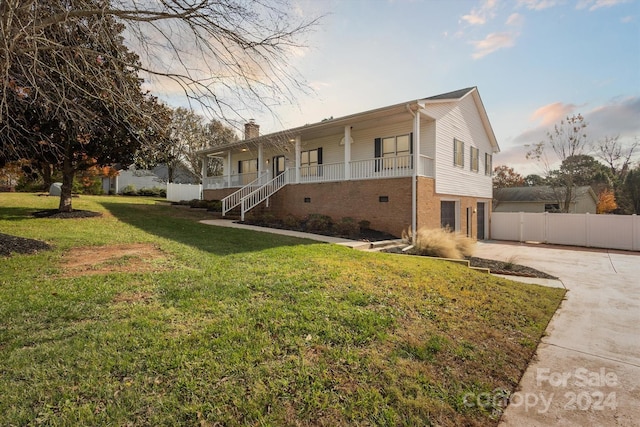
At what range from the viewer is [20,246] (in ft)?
23.0

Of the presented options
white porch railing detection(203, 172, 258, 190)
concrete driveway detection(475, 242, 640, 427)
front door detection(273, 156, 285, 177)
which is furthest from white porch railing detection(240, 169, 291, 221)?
concrete driveway detection(475, 242, 640, 427)

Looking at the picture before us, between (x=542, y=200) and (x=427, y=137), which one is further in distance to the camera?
(x=542, y=200)

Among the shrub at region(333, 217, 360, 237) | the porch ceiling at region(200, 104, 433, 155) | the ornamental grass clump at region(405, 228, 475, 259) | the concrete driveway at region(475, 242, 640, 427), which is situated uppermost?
the porch ceiling at region(200, 104, 433, 155)

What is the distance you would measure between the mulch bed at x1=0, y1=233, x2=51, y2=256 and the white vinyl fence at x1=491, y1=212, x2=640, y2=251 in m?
20.5

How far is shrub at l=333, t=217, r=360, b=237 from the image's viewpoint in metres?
12.0

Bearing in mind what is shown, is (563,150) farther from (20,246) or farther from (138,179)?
(138,179)

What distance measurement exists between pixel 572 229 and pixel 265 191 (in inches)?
634

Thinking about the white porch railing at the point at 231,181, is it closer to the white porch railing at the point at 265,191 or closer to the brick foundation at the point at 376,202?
the white porch railing at the point at 265,191

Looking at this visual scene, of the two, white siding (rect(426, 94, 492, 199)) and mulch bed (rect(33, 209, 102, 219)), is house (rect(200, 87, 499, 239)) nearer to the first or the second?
white siding (rect(426, 94, 492, 199))

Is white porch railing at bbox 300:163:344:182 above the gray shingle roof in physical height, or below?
below

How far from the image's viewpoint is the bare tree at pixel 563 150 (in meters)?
23.7

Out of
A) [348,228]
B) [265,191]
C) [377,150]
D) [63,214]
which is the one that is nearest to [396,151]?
[377,150]

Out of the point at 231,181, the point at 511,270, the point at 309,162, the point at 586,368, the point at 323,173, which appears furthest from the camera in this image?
the point at 231,181

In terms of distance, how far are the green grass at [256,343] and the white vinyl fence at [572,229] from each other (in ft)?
42.5
